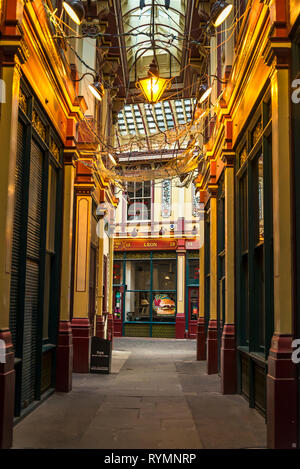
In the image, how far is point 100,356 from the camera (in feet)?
37.5

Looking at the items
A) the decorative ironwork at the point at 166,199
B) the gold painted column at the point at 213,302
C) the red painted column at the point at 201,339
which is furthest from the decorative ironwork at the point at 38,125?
the decorative ironwork at the point at 166,199

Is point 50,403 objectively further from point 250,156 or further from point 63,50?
point 63,50

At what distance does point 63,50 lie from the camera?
9.27 m

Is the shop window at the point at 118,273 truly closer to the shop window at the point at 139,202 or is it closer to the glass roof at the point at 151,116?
the shop window at the point at 139,202

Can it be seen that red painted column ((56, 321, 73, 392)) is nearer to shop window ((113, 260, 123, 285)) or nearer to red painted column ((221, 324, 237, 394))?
red painted column ((221, 324, 237, 394))

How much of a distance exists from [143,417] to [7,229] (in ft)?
11.3

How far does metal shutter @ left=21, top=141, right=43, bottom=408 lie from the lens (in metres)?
7.17

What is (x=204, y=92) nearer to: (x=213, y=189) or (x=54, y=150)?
(x=213, y=189)

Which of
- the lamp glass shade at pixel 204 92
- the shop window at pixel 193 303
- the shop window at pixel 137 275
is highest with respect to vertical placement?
the lamp glass shade at pixel 204 92

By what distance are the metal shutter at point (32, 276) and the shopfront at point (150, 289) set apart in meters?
16.6

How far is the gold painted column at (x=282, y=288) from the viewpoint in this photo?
5054mm

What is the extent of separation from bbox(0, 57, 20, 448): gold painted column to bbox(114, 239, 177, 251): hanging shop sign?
19190 mm

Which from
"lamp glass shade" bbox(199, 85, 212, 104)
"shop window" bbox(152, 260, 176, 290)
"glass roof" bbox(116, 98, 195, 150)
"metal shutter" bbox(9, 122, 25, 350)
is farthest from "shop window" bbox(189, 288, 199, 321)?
"metal shutter" bbox(9, 122, 25, 350)

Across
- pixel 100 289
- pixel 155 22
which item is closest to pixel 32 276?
pixel 100 289
